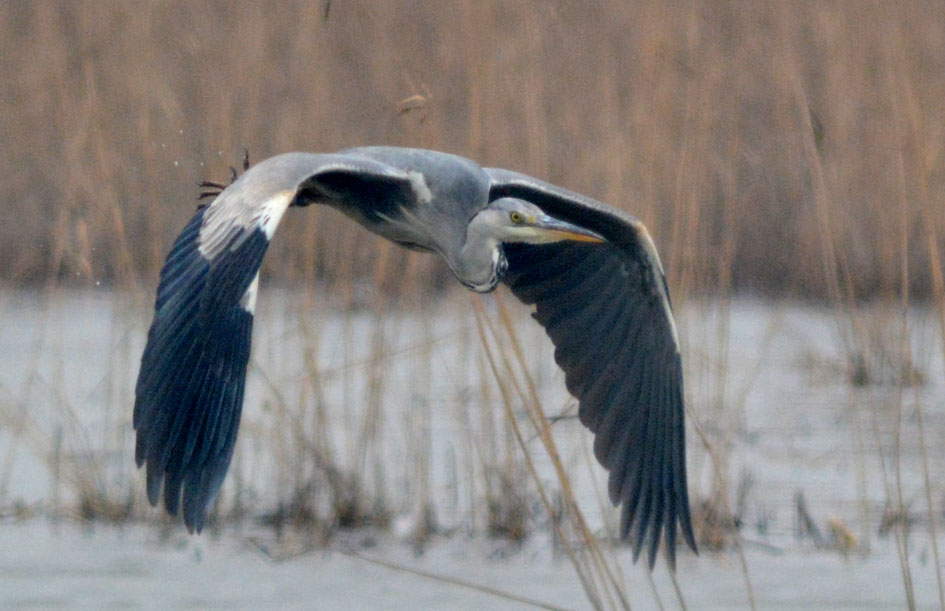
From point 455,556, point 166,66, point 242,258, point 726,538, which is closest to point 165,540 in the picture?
point 455,556

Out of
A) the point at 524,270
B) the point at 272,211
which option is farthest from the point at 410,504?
the point at 272,211

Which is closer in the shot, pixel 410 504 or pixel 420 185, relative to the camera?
pixel 420 185

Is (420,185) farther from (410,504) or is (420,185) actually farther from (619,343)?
(410,504)

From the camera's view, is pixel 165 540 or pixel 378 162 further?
pixel 165 540

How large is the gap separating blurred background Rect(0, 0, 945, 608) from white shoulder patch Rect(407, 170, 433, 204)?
0.75 feet

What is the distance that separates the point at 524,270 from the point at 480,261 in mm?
439

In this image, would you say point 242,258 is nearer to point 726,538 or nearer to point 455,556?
point 455,556

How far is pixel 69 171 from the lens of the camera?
5.43 m

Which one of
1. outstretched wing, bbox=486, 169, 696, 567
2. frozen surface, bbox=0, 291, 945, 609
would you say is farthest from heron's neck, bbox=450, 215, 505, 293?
frozen surface, bbox=0, 291, 945, 609

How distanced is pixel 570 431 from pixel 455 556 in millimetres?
775

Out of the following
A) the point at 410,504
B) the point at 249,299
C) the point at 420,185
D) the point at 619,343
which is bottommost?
the point at 410,504

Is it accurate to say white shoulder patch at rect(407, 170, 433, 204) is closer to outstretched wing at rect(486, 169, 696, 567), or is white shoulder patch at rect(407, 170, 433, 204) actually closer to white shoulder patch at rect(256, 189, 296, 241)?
outstretched wing at rect(486, 169, 696, 567)

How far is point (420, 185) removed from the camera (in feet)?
14.2

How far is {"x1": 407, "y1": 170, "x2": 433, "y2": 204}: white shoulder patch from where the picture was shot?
4.31 m
